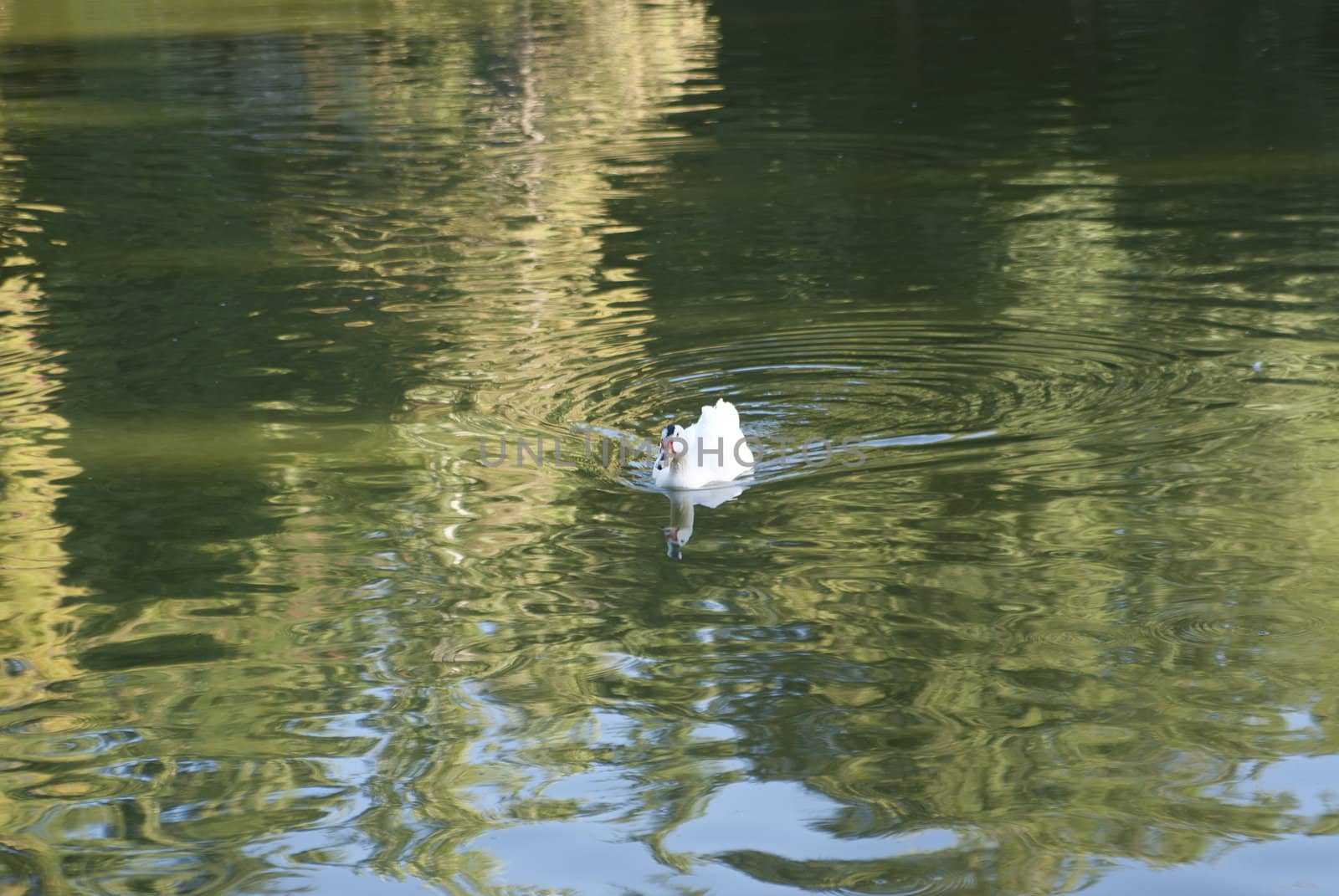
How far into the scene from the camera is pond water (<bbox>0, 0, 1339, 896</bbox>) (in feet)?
18.6

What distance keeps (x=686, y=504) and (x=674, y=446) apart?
293 mm

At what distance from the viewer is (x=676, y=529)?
8.04m

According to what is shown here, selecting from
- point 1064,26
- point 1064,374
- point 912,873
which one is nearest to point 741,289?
point 1064,374

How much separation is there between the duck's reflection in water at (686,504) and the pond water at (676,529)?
0.13 ft

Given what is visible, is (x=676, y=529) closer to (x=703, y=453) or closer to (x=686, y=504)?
(x=686, y=504)

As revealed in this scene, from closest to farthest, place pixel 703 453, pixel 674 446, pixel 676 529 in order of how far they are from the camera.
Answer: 1. pixel 676 529
2. pixel 674 446
3. pixel 703 453


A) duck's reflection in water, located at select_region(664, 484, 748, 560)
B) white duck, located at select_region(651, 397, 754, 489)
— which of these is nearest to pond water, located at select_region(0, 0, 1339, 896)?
duck's reflection in water, located at select_region(664, 484, 748, 560)

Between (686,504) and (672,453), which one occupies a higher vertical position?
(672,453)

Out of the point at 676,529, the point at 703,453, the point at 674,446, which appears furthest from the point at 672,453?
the point at 676,529

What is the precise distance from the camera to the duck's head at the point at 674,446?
8.16 m

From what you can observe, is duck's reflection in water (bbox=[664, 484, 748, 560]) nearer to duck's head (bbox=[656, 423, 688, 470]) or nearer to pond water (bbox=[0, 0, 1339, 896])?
pond water (bbox=[0, 0, 1339, 896])

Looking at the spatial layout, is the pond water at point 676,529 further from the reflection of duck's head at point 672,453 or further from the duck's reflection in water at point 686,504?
the reflection of duck's head at point 672,453

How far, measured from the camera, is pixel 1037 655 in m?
6.68

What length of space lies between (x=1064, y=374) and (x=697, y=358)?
7.21 feet
